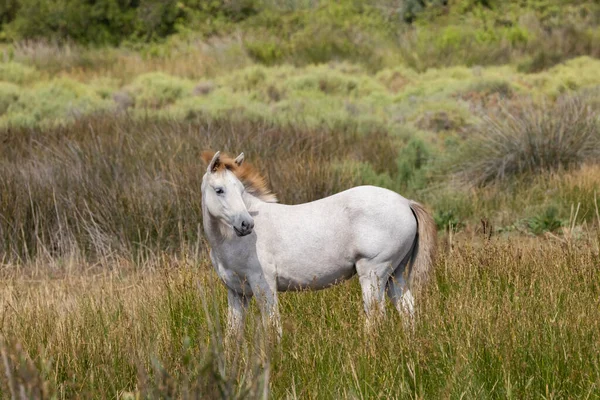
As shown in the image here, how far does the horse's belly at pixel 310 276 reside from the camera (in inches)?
192

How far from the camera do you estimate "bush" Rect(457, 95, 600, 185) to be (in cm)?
1100

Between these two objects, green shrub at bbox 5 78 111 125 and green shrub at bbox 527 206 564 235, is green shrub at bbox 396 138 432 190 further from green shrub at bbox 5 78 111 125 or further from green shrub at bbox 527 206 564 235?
green shrub at bbox 5 78 111 125

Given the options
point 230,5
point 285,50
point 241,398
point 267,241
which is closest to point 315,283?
point 267,241

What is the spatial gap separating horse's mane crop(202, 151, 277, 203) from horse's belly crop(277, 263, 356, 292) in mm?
454

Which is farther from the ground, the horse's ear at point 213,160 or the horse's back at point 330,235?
the horse's ear at point 213,160

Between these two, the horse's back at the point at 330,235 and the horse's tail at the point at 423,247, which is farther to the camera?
the horse's tail at the point at 423,247

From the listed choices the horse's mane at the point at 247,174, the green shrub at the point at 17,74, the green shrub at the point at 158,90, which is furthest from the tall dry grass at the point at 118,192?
the green shrub at the point at 17,74

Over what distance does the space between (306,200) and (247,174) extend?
4.47 metres

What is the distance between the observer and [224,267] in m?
4.93

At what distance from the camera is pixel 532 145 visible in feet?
36.2

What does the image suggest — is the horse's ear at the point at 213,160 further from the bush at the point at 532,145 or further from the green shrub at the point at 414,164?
the bush at the point at 532,145

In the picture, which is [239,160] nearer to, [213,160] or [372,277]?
[213,160]

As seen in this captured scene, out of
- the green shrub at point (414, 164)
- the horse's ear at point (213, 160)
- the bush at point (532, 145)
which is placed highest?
the horse's ear at point (213, 160)

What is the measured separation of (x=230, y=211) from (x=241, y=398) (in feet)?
6.69
